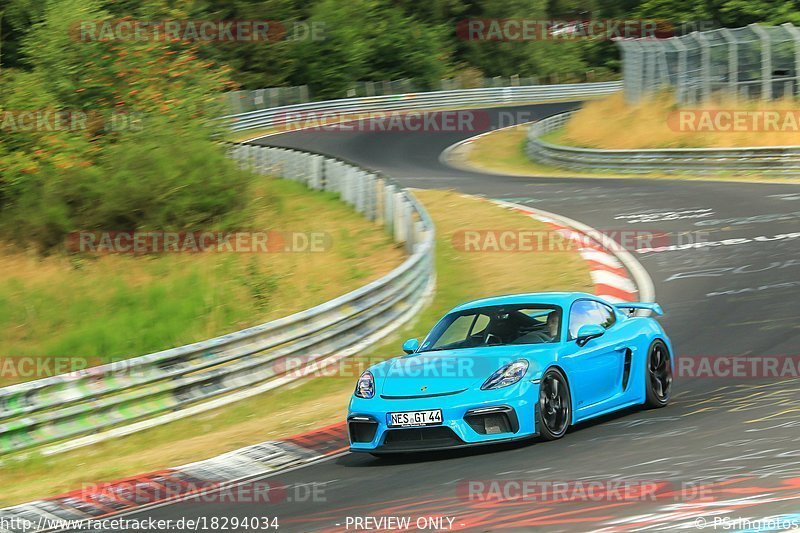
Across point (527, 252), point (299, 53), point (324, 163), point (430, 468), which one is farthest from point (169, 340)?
point (299, 53)

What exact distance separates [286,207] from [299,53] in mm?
36426

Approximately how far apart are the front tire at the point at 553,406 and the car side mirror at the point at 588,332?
40 centimetres

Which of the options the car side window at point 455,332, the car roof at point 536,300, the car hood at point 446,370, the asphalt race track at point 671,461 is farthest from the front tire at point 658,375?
the car side window at point 455,332

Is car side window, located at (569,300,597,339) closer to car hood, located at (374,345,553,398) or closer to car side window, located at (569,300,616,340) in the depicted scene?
car side window, located at (569,300,616,340)

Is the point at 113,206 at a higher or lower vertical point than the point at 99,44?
lower

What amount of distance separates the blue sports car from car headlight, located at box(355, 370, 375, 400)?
0.03 feet

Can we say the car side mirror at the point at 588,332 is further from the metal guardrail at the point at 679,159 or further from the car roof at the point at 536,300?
the metal guardrail at the point at 679,159

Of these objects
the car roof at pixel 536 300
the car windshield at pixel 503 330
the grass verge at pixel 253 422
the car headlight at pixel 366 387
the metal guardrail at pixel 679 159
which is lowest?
the metal guardrail at pixel 679 159

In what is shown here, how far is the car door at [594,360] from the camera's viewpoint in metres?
9.35

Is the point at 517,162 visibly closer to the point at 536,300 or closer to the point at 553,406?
the point at 536,300

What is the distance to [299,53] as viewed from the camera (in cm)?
6019

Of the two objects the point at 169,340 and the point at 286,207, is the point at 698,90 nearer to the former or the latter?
the point at 286,207

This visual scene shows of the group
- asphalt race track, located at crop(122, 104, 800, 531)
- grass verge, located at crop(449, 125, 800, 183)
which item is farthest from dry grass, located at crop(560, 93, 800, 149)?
asphalt race track, located at crop(122, 104, 800, 531)

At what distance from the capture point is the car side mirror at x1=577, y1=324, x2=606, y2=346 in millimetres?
9250
